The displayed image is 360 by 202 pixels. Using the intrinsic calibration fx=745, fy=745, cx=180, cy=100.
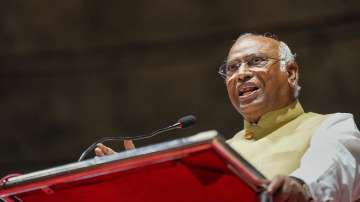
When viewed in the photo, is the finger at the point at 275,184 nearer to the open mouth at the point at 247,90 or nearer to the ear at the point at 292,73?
the open mouth at the point at 247,90

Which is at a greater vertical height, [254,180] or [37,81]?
[37,81]

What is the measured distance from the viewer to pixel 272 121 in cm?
282

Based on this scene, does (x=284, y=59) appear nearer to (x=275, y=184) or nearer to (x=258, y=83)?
(x=258, y=83)

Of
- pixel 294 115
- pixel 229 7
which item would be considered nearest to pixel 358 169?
pixel 294 115

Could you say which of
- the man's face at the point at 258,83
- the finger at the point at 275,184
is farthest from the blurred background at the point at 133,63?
the finger at the point at 275,184

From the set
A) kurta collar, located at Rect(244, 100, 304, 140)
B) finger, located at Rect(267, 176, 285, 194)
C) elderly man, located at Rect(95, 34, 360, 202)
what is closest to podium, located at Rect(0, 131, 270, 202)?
finger, located at Rect(267, 176, 285, 194)

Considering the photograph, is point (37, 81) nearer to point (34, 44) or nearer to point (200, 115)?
point (34, 44)

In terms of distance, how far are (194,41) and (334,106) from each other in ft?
3.94

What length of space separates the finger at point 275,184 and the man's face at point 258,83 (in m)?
0.89

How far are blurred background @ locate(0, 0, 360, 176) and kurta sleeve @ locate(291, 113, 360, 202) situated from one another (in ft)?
8.72

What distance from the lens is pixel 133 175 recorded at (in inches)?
79.2

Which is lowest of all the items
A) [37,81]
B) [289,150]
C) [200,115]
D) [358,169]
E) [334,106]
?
[358,169]

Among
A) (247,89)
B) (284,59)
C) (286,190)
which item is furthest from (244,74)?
(286,190)

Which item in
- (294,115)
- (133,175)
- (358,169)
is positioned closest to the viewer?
(133,175)
